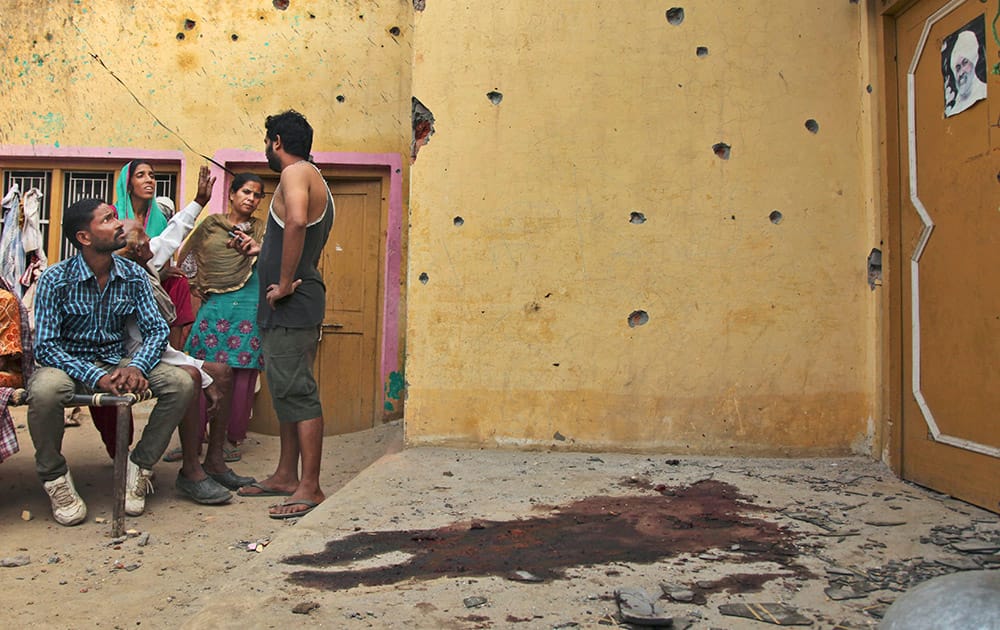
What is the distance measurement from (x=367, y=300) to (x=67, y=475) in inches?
107

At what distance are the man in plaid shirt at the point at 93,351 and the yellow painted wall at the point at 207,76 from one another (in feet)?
7.57

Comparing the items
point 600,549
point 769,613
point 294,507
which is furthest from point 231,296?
point 769,613

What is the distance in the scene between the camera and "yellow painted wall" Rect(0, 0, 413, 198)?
5809 millimetres

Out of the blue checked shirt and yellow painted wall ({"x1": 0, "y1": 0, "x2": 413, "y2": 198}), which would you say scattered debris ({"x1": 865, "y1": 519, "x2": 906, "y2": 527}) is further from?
yellow painted wall ({"x1": 0, "y1": 0, "x2": 413, "y2": 198})

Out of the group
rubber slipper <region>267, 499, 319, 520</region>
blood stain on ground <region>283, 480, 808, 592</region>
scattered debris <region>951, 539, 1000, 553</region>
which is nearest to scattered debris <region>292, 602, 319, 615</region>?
blood stain on ground <region>283, 480, 808, 592</region>

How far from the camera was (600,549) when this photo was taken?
2.50 metres

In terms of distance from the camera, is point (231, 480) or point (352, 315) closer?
point (231, 480)

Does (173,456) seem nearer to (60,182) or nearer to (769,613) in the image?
(60,182)

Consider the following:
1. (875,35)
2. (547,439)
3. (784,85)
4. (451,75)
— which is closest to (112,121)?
(451,75)

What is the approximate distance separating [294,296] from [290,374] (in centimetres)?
36

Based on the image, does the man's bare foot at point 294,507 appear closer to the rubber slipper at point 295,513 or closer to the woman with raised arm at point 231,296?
the rubber slipper at point 295,513

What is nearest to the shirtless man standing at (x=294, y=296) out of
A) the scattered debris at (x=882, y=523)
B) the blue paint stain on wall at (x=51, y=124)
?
the scattered debris at (x=882, y=523)

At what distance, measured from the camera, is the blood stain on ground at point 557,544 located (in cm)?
236

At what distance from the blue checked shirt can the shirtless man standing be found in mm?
543
